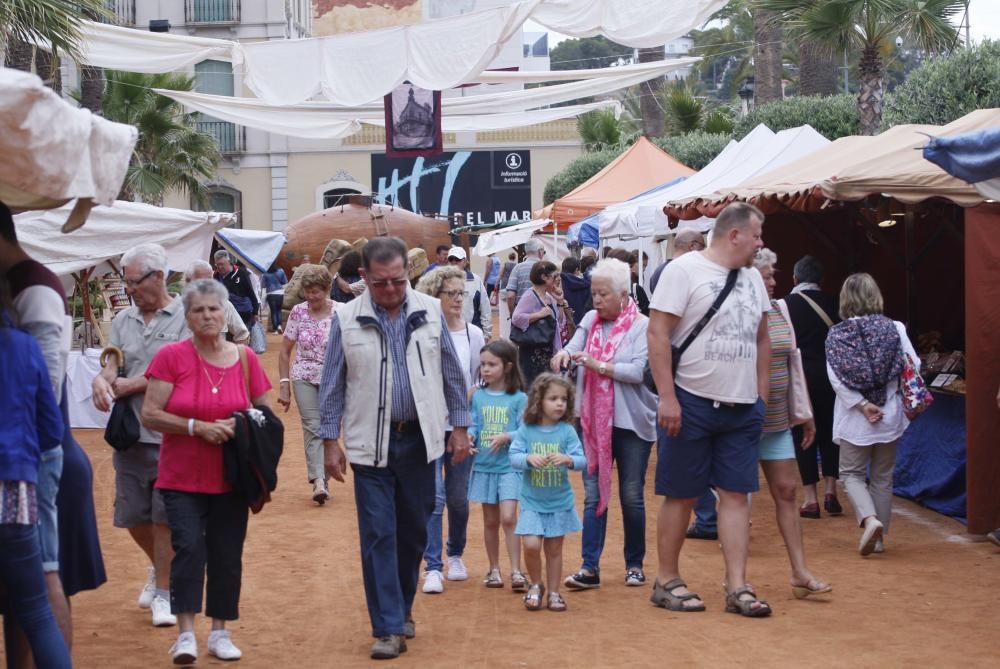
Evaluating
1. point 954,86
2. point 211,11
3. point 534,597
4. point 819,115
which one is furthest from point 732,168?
point 211,11

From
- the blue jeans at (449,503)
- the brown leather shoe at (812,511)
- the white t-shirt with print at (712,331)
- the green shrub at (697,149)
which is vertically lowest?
the brown leather shoe at (812,511)

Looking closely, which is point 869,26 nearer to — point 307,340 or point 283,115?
point 283,115

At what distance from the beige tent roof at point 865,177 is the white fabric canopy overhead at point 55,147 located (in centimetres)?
508

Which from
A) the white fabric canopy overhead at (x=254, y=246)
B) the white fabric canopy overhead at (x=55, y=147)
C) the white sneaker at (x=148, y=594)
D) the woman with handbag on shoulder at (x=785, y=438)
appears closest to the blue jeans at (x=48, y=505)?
the white fabric canopy overhead at (x=55, y=147)

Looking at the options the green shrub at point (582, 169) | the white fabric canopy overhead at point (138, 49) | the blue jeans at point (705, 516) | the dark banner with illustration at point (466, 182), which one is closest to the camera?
the blue jeans at point (705, 516)

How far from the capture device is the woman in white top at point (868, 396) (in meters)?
8.83

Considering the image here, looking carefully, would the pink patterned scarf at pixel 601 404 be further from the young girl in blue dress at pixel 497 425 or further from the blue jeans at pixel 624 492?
the young girl in blue dress at pixel 497 425

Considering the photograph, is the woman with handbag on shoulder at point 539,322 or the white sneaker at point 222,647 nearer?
the white sneaker at point 222,647

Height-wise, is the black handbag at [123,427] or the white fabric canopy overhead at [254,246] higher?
the white fabric canopy overhead at [254,246]

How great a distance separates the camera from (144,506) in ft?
22.9

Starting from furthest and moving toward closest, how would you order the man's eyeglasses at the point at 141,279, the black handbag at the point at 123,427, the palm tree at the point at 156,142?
the palm tree at the point at 156,142 → the man's eyeglasses at the point at 141,279 → the black handbag at the point at 123,427

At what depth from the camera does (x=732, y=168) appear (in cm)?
1573

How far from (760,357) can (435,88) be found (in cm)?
770

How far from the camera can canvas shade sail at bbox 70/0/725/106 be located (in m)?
13.4
